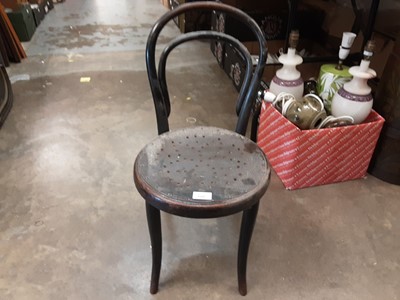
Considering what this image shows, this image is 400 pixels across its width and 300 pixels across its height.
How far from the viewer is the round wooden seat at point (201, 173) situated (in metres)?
0.92

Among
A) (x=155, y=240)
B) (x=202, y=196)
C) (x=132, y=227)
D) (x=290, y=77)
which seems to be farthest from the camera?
(x=290, y=77)

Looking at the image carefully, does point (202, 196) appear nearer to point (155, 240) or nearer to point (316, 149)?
point (155, 240)

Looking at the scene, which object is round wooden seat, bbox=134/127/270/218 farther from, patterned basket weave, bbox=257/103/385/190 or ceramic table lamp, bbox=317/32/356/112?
ceramic table lamp, bbox=317/32/356/112

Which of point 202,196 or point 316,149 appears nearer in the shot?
point 202,196

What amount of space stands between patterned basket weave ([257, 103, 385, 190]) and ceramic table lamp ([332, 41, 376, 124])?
2.5 inches

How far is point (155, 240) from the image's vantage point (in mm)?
1132

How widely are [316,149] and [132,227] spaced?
880 millimetres

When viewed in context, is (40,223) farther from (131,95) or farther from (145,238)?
(131,95)

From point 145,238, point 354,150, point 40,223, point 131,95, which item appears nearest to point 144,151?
point 145,238

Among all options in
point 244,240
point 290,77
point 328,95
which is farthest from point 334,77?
point 244,240

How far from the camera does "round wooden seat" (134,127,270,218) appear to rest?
0.92 metres

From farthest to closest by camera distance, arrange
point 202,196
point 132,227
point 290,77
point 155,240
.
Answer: point 290,77 → point 132,227 → point 155,240 → point 202,196

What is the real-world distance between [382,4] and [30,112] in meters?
2.32

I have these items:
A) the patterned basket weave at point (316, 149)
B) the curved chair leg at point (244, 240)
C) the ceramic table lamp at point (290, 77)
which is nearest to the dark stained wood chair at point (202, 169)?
the curved chair leg at point (244, 240)
